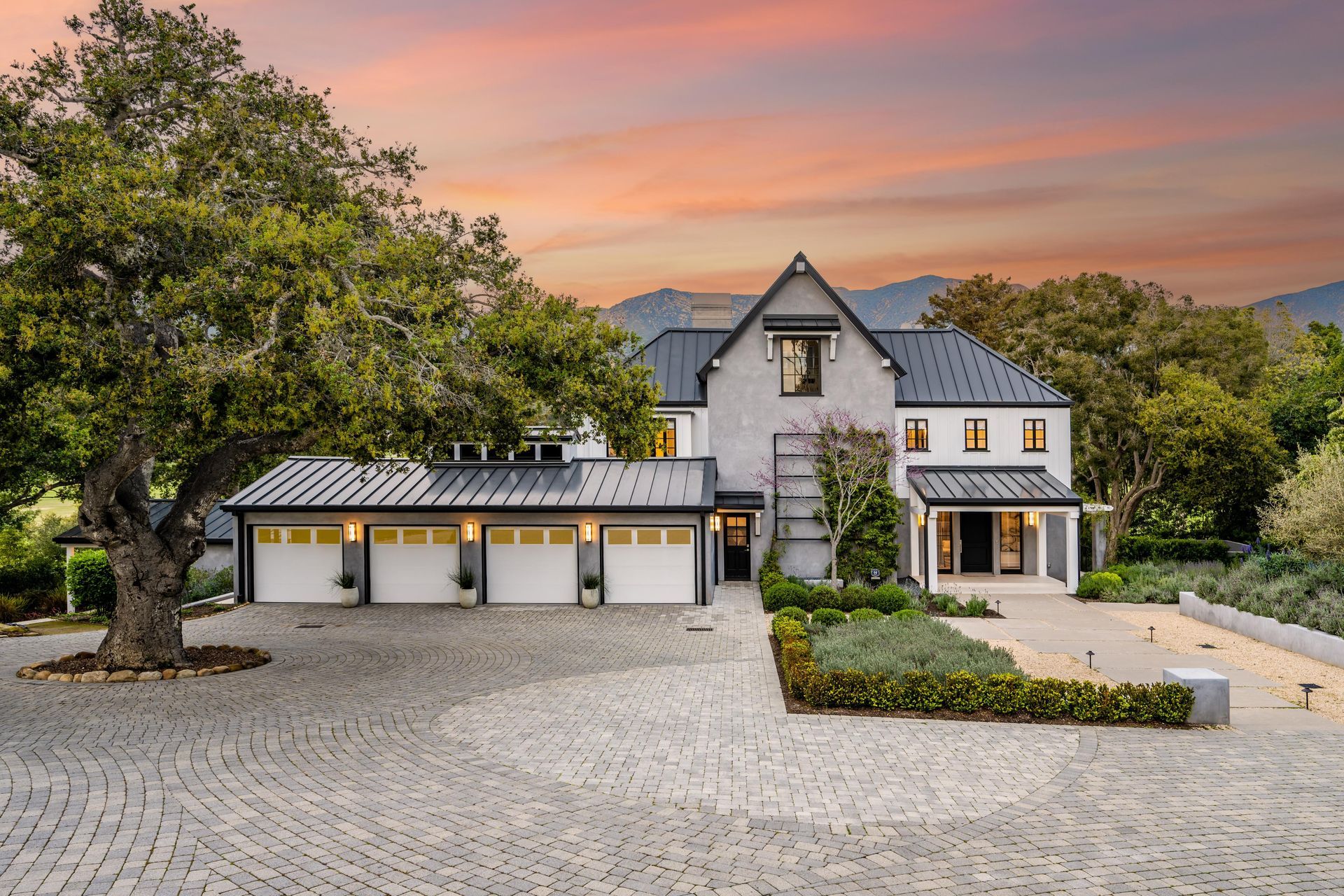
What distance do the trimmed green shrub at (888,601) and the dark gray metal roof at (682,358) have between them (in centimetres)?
876

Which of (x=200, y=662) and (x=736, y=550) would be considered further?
(x=736, y=550)

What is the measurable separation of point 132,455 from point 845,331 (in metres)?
19.6

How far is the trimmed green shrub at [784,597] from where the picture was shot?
20.3m

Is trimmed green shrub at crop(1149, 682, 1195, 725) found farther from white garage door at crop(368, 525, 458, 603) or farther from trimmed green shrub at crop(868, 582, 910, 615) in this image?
white garage door at crop(368, 525, 458, 603)

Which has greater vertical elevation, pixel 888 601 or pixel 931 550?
pixel 931 550

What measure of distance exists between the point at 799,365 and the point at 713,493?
5805 millimetres

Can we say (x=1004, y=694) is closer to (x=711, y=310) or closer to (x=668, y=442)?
(x=668, y=442)

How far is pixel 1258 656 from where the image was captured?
1598cm

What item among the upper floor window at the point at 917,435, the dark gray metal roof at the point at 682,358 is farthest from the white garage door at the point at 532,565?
the upper floor window at the point at 917,435

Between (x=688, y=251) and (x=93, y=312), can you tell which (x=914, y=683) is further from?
(x=688, y=251)

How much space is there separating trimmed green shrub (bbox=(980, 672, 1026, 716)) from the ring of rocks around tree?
12669mm

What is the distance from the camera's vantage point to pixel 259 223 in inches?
453

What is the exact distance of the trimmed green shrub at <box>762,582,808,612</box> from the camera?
20281 millimetres

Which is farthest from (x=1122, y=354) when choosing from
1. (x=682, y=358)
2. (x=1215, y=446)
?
(x=682, y=358)
